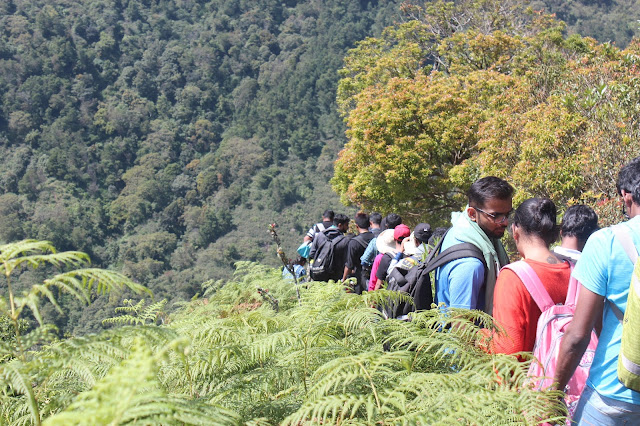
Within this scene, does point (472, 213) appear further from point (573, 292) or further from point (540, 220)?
point (573, 292)

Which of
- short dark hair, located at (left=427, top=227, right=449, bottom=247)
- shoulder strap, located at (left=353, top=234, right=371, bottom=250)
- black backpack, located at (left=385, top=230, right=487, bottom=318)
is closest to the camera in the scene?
black backpack, located at (left=385, top=230, right=487, bottom=318)

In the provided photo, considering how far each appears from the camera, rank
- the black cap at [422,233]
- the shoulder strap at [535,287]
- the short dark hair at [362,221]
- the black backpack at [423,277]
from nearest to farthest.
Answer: the shoulder strap at [535,287]
the black backpack at [423,277]
the black cap at [422,233]
the short dark hair at [362,221]

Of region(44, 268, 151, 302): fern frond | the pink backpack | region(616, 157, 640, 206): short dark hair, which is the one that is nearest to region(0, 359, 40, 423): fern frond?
region(44, 268, 151, 302): fern frond

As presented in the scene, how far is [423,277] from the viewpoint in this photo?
2.92m

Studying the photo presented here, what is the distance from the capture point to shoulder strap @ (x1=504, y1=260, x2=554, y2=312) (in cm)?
226

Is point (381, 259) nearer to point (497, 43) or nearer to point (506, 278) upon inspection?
point (506, 278)

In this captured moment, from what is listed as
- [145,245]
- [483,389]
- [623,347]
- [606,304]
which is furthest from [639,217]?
[145,245]

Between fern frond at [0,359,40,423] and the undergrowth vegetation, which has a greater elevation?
fern frond at [0,359,40,423]

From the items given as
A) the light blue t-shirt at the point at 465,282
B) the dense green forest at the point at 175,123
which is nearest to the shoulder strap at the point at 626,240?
the light blue t-shirt at the point at 465,282

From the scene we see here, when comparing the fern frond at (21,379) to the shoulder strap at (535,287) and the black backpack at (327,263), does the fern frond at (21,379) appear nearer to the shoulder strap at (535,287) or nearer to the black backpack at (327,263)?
the shoulder strap at (535,287)

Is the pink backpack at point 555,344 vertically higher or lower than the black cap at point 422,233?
higher

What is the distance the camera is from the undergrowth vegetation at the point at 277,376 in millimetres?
1242

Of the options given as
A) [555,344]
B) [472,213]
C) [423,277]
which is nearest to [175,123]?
[423,277]

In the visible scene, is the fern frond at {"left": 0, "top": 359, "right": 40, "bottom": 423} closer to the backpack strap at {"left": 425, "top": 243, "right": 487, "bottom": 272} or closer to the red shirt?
the red shirt
